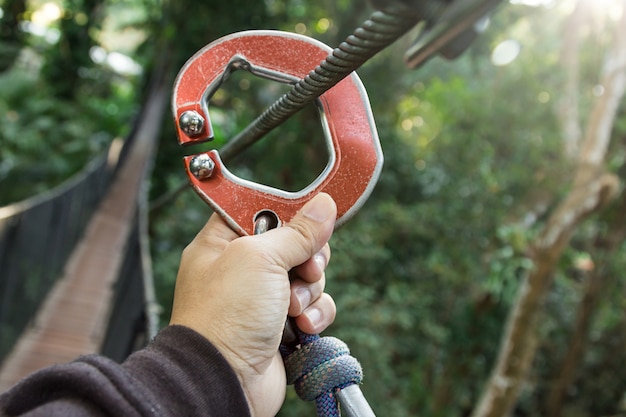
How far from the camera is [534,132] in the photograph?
4.90m

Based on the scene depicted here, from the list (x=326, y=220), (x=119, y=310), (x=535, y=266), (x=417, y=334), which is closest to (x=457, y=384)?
(x=417, y=334)

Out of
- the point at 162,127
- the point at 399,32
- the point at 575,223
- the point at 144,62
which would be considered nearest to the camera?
the point at 399,32

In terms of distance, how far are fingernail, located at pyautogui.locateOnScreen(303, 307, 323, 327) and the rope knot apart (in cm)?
2

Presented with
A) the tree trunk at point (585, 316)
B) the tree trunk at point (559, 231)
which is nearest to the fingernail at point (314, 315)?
the tree trunk at point (559, 231)

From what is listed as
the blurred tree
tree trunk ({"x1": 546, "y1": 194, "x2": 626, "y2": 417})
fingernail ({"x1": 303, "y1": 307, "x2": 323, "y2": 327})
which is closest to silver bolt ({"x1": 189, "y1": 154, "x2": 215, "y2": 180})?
fingernail ({"x1": 303, "y1": 307, "x2": 323, "y2": 327})

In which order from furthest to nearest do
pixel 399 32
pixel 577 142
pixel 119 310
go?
pixel 577 142 < pixel 119 310 < pixel 399 32

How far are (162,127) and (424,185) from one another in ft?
14.4

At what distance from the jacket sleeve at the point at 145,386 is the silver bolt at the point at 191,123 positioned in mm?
237

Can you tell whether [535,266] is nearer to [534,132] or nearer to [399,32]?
[534,132]

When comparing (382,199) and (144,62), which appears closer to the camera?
(382,199)

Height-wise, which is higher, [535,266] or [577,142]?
[577,142]

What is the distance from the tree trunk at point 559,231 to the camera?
393cm

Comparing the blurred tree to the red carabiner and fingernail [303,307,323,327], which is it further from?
fingernail [303,307,323,327]

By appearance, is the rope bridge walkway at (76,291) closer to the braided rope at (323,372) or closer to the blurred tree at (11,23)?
the braided rope at (323,372)
